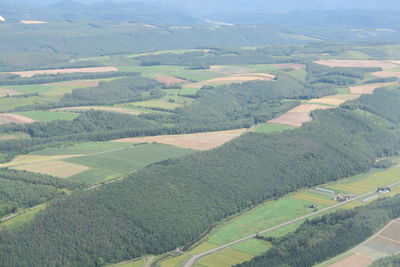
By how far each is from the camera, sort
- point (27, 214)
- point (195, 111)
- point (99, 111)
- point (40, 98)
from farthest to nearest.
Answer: point (40, 98), point (195, 111), point (99, 111), point (27, 214)

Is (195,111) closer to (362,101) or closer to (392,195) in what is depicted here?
(362,101)

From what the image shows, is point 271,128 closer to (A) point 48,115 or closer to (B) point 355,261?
(A) point 48,115

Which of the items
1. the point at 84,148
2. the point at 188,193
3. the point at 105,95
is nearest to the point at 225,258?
the point at 188,193

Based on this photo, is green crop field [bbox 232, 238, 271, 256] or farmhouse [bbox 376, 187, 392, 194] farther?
farmhouse [bbox 376, 187, 392, 194]

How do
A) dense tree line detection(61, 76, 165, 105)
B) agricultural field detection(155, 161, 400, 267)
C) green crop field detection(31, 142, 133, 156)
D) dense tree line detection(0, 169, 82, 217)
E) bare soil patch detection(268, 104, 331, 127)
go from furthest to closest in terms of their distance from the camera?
dense tree line detection(61, 76, 165, 105), bare soil patch detection(268, 104, 331, 127), green crop field detection(31, 142, 133, 156), dense tree line detection(0, 169, 82, 217), agricultural field detection(155, 161, 400, 267)

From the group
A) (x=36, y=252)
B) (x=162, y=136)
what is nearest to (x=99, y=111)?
(x=162, y=136)

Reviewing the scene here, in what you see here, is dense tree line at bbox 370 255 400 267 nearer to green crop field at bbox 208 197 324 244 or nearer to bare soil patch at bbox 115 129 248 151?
green crop field at bbox 208 197 324 244

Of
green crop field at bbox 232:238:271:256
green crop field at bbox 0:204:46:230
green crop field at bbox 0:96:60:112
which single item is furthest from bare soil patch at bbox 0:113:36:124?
A: green crop field at bbox 232:238:271:256
